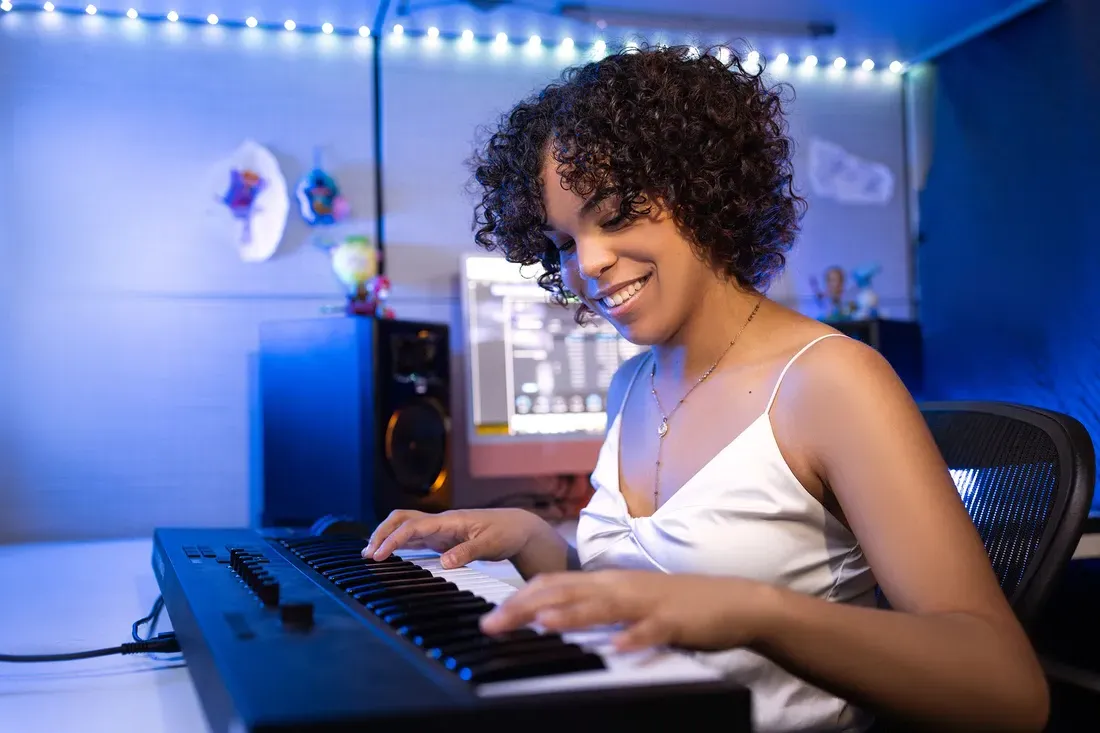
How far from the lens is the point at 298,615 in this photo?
570 millimetres

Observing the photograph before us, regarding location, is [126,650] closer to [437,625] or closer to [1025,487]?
[437,625]

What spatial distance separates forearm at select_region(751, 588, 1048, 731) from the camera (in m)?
0.56

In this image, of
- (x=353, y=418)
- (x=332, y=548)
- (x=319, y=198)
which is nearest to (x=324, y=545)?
(x=332, y=548)

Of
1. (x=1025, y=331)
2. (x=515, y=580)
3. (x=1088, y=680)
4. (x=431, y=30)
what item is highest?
(x=431, y=30)

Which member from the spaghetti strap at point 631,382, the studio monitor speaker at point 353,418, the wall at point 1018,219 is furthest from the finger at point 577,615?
the wall at point 1018,219

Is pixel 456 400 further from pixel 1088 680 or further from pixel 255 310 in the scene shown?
pixel 1088 680

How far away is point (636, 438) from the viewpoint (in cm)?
107

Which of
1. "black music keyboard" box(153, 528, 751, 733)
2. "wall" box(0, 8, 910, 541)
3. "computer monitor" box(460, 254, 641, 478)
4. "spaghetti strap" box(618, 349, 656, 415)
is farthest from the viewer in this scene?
"computer monitor" box(460, 254, 641, 478)

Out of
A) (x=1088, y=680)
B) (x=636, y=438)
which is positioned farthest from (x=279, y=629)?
(x=1088, y=680)

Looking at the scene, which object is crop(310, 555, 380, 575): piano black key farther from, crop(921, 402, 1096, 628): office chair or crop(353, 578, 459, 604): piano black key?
crop(921, 402, 1096, 628): office chair

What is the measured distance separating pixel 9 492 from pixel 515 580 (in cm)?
124

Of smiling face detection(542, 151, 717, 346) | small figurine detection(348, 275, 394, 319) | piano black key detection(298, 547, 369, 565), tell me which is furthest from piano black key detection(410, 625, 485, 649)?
small figurine detection(348, 275, 394, 319)

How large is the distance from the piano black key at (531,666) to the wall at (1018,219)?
1695 mm

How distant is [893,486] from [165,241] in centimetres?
169
